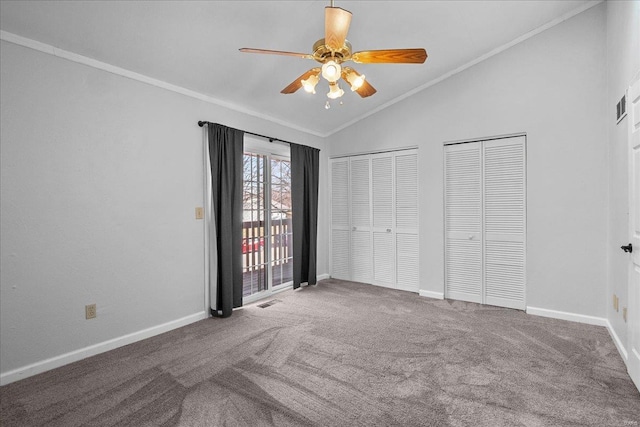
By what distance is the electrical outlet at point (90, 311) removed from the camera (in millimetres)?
2658

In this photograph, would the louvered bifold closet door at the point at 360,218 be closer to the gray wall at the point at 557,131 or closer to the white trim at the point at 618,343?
the gray wall at the point at 557,131

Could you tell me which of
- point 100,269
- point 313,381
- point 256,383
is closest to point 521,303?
point 313,381

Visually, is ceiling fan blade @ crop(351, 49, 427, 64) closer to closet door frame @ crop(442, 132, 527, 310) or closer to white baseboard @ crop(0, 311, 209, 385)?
closet door frame @ crop(442, 132, 527, 310)

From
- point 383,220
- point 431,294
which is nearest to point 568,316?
point 431,294

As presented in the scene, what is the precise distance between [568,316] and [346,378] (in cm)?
271

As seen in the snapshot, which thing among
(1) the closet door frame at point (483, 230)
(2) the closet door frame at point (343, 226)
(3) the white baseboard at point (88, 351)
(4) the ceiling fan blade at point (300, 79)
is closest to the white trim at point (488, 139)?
(1) the closet door frame at point (483, 230)

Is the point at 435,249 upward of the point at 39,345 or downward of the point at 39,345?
upward

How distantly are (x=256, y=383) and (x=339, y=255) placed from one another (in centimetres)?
325

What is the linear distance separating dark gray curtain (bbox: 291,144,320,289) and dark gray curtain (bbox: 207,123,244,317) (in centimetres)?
111

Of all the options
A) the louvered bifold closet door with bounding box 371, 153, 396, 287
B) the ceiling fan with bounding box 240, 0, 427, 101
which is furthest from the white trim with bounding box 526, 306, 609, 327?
the ceiling fan with bounding box 240, 0, 427, 101

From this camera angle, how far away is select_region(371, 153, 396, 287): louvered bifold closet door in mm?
4770

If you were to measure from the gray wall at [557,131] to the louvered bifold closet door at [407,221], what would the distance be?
66 centimetres

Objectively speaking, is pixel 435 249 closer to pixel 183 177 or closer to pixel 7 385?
pixel 183 177

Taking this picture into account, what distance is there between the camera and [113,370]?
2441 millimetres
